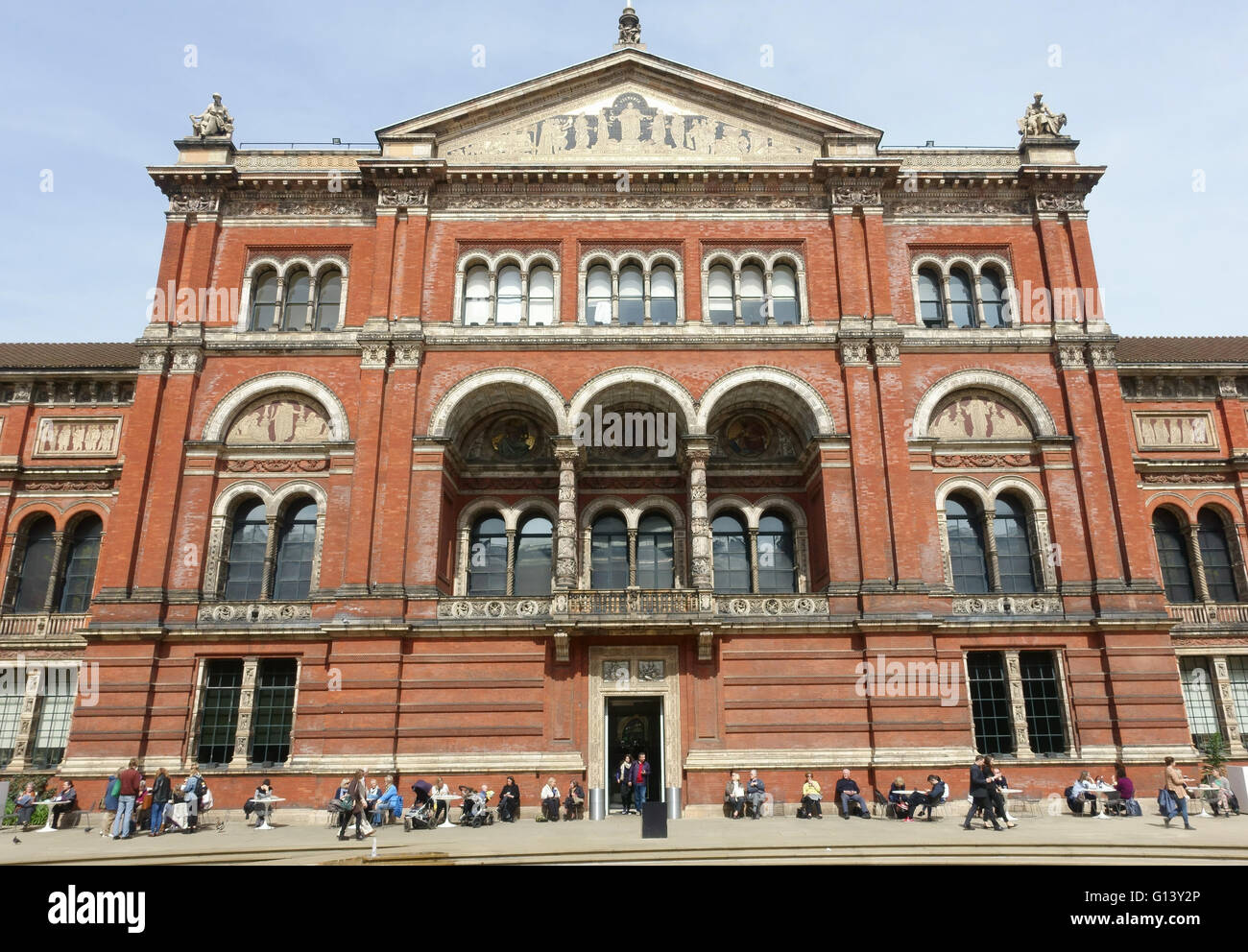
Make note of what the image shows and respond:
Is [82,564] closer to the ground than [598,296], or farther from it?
closer to the ground

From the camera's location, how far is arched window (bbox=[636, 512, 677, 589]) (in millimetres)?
27891

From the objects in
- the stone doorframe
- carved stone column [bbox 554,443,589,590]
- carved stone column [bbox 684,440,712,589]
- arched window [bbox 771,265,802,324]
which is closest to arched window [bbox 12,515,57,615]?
carved stone column [bbox 554,443,589,590]

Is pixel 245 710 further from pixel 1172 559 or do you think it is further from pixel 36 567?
pixel 1172 559

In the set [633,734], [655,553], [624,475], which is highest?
[624,475]

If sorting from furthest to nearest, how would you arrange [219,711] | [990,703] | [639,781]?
[990,703], [219,711], [639,781]

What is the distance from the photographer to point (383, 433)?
85.4 ft

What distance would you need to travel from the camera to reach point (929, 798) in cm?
2133

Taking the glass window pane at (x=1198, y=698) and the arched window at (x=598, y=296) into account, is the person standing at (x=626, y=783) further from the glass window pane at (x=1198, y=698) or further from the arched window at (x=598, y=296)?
the glass window pane at (x=1198, y=698)

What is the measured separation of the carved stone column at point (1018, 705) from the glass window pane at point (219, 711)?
23.2 metres

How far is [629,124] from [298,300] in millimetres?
13195

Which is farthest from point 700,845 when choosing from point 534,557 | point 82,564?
point 82,564

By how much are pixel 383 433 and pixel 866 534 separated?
15.5 m

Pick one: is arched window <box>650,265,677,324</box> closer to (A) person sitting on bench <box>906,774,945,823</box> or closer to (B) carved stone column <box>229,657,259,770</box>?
(A) person sitting on bench <box>906,774,945,823</box>

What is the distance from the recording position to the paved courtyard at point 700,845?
50.5 feet
